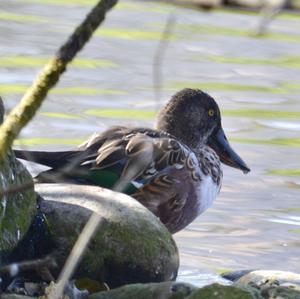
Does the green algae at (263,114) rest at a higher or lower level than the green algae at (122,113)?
lower

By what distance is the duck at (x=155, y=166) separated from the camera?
6828 millimetres

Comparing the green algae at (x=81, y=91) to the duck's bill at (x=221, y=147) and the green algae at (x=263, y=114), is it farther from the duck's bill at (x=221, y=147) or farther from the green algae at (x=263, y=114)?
the duck's bill at (x=221, y=147)

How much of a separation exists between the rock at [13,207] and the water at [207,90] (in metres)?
1.35

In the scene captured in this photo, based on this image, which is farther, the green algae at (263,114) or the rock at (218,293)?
the green algae at (263,114)

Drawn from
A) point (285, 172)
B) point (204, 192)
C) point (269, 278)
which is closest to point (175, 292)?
point (269, 278)

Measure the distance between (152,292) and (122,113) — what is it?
5.96m

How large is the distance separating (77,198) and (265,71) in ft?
26.0

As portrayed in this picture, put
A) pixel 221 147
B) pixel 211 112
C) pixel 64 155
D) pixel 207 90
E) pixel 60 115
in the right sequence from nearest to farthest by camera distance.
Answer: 1. pixel 64 155
2. pixel 211 112
3. pixel 221 147
4. pixel 60 115
5. pixel 207 90

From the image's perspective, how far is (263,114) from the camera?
38.2ft

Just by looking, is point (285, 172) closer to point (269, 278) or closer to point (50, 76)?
point (269, 278)

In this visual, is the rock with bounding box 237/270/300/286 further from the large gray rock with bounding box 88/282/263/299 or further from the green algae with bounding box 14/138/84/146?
the green algae with bounding box 14/138/84/146

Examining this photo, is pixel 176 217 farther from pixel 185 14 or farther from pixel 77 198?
pixel 185 14

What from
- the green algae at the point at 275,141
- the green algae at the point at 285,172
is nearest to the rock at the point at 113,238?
the green algae at the point at 285,172

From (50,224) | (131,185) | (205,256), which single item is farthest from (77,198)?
(205,256)
